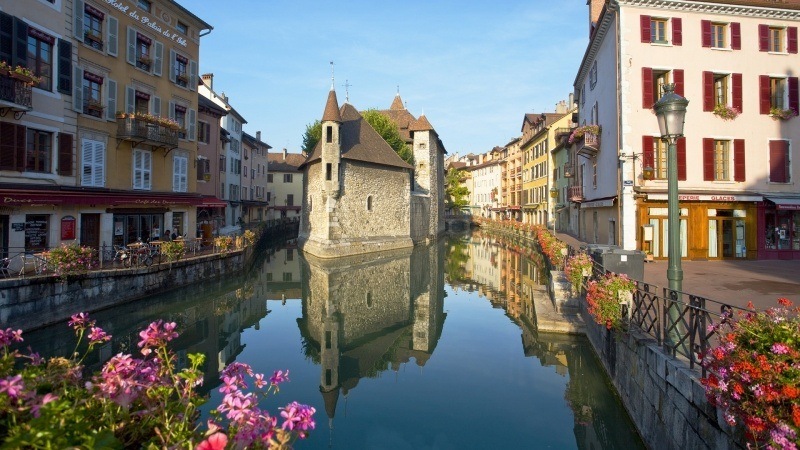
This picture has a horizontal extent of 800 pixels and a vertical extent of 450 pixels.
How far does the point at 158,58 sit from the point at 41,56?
6.17 metres

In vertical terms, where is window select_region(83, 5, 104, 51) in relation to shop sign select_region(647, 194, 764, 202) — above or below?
above

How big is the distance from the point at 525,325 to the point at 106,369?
13.4m

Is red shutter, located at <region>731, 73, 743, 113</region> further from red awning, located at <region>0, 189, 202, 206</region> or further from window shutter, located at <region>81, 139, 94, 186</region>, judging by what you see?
window shutter, located at <region>81, 139, 94, 186</region>

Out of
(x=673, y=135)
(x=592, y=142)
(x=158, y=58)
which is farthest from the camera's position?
(x=592, y=142)

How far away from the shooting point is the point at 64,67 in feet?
53.0

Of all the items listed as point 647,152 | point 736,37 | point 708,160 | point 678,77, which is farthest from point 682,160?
point 736,37

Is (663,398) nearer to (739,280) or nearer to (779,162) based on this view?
(739,280)

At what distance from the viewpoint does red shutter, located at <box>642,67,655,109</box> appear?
19.2 m

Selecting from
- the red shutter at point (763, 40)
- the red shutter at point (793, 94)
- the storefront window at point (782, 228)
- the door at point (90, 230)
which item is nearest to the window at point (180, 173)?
the door at point (90, 230)

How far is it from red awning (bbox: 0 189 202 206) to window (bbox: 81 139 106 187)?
2.70ft

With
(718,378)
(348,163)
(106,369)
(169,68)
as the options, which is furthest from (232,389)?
(348,163)

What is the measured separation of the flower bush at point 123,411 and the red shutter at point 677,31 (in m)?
22.3

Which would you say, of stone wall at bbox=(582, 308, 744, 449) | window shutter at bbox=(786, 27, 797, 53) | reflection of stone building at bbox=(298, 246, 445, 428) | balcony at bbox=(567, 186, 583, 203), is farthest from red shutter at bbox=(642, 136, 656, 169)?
stone wall at bbox=(582, 308, 744, 449)

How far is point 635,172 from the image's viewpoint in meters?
18.9
